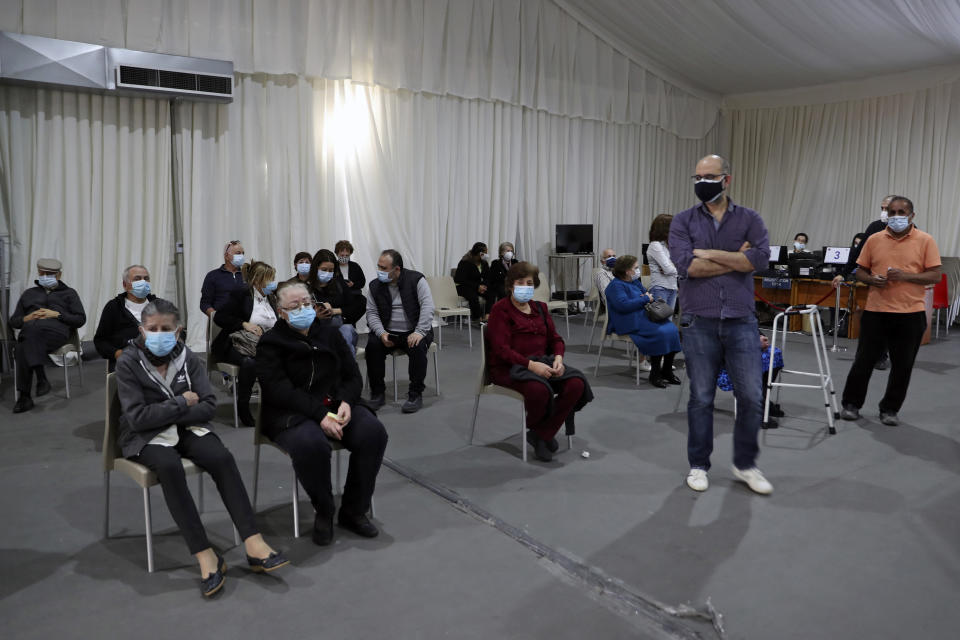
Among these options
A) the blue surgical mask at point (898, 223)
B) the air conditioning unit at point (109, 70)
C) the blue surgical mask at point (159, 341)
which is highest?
the air conditioning unit at point (109, 70)

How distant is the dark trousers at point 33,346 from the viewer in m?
5.09

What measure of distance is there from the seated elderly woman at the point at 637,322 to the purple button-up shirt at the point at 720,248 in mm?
2277

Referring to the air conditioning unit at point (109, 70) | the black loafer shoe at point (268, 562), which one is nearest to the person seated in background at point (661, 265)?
the black loafer shoe at point (268, 562)

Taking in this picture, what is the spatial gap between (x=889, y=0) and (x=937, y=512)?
5.92 metres

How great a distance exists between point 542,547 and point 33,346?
13.4 feet

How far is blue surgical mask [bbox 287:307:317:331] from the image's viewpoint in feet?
10.5

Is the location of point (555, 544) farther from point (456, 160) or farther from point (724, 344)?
point (456, 160)

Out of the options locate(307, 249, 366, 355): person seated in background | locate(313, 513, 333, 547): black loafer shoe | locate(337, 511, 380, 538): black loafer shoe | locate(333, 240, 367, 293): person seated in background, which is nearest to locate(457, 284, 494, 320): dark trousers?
locate(333, 240, 367, 293): person seated in background

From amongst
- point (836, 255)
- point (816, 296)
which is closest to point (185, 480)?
point (816, 296)

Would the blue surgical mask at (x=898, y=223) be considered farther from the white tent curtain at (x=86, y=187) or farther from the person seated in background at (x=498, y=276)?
the white tent curtain at (x=86, y=187)

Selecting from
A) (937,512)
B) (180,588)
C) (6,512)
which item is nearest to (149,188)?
(6,512)

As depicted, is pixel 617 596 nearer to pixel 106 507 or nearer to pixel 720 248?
pixel 720 248

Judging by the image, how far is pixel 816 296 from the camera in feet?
29.0

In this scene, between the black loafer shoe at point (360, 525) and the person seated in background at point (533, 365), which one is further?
the person seated in background at point (533, 365)
